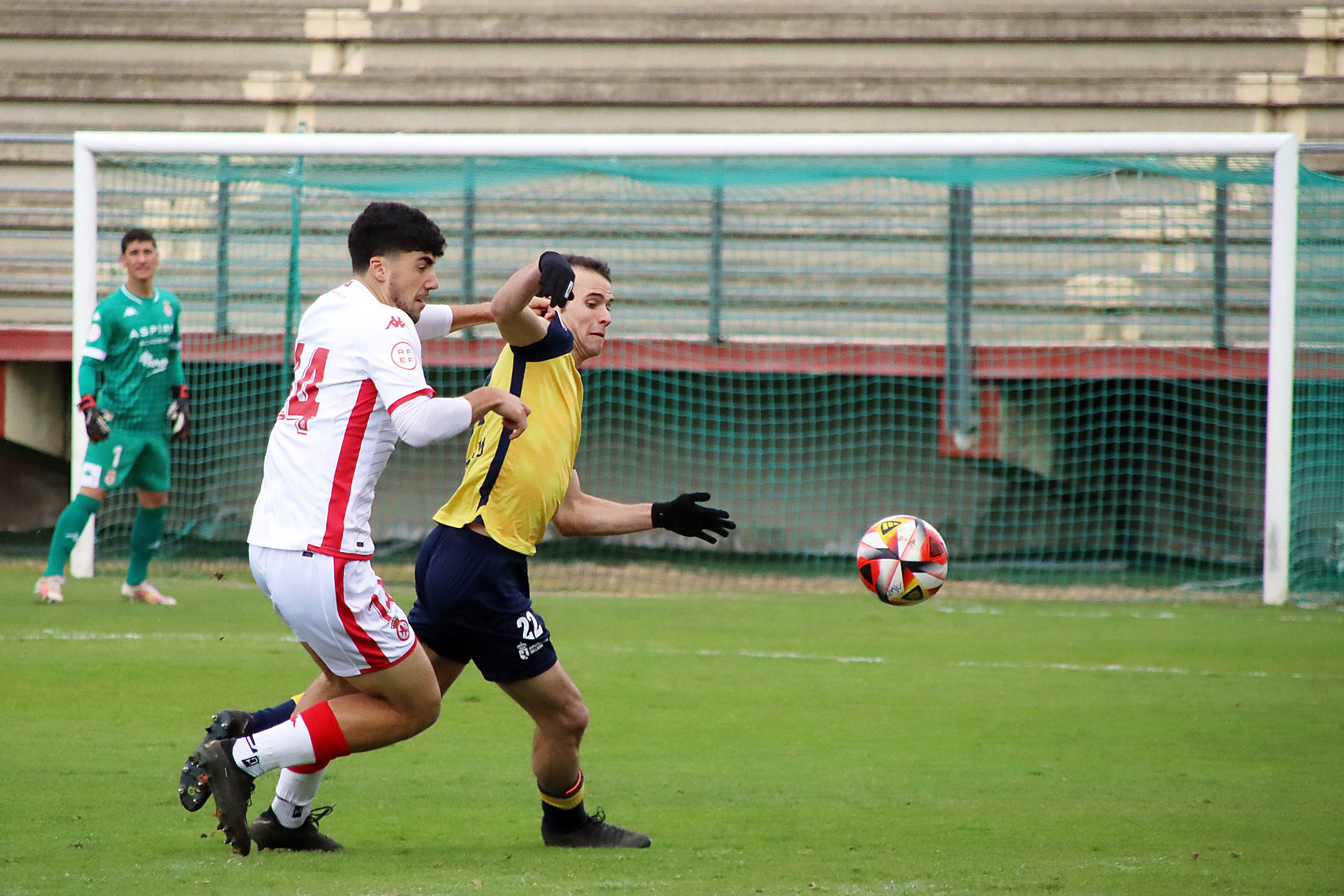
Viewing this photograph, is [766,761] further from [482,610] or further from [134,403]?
[134,403]

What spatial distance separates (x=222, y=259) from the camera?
40.3 ft

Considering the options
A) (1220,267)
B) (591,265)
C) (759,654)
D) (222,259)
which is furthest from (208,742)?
(1220,267)

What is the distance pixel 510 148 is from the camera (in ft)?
33.8

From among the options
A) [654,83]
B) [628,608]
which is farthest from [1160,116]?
[628,608]

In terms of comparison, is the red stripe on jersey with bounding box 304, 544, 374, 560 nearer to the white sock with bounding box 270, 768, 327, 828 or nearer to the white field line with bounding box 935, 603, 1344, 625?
the white sock with bounding box 270, 768, 327, 828

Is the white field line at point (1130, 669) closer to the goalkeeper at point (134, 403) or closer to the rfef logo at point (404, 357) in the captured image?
the rfef logo at point (404, 357)

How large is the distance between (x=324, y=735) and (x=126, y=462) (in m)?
5.56

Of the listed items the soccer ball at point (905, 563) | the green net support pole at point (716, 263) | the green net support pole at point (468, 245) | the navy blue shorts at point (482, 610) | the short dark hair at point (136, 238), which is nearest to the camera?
the navy blue shorts at point (482, 610)

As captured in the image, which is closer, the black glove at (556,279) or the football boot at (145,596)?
the black glove at (556,279)

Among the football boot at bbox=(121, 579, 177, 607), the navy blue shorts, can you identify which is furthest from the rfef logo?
the football boot at bbox=(121, 579, 177, 607)

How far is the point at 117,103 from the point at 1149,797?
13.1 meters

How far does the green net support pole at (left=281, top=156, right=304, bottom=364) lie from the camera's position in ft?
36.5

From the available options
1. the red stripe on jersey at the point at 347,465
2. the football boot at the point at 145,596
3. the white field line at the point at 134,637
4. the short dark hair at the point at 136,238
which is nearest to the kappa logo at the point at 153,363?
the short dark hair at the point at 136,238

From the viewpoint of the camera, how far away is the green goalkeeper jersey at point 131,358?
8.71 m
